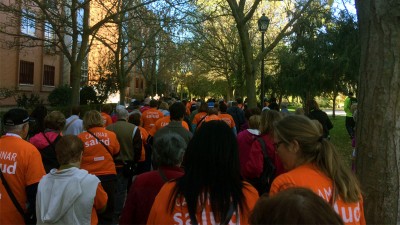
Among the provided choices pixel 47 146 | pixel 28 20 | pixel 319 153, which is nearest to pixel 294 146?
pixel 319 153

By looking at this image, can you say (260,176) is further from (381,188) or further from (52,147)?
(52,147)

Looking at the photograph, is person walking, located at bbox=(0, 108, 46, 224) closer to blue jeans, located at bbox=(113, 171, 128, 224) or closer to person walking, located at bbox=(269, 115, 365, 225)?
person walking, located at bbox=(269, 115, 365, 225)

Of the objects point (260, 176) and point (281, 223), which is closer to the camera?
point (281, 223)

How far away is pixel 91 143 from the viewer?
5.27 metres

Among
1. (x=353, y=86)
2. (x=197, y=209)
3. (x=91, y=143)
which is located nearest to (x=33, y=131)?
(x=91, y=143)

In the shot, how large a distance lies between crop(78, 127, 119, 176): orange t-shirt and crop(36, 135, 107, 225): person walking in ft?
5.88

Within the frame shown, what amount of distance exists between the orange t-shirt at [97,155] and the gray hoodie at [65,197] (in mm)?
1920

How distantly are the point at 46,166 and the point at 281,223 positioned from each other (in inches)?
158

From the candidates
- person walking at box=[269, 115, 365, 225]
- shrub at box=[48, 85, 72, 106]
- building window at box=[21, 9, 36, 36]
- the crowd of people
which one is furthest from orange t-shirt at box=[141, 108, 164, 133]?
shrub at box=[48, 85, 72, 106]

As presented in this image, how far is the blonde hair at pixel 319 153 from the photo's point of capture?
2419 millimetres

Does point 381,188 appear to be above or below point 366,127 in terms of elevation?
below

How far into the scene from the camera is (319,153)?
8.34ft

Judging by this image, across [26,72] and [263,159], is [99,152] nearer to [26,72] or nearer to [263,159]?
[263,159]

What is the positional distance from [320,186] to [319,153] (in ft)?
0.78
